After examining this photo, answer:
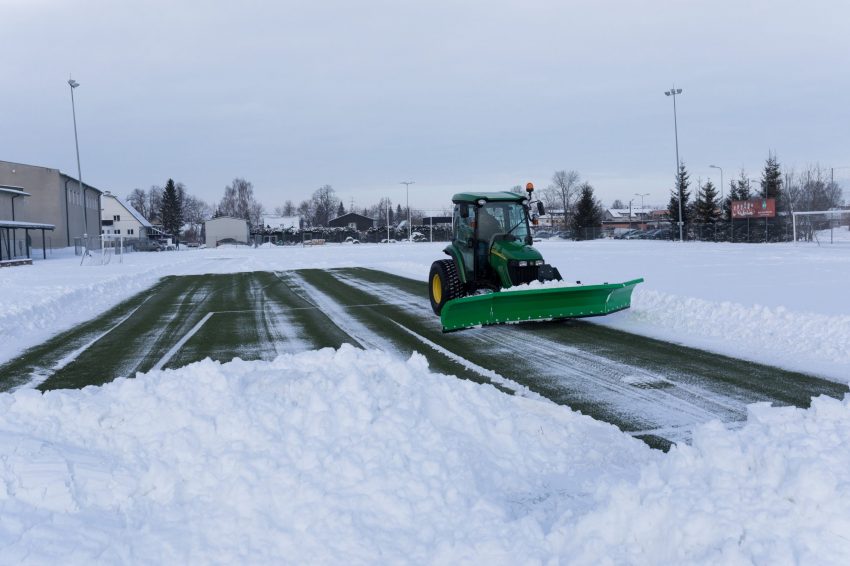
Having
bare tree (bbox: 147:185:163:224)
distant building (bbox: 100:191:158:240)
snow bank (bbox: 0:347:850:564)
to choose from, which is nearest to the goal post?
→ snow bank (bbox: 0:347:850:564)

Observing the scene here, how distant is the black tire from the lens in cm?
1208

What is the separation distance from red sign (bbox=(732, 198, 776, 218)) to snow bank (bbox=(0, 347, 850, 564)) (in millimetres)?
51579

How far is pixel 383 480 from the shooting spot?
4.13 meters

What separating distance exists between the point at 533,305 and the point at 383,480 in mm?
6717

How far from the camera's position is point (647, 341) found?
965 cm

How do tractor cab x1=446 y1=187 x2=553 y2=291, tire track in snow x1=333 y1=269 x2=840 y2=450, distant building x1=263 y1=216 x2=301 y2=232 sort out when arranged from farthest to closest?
distant building x1=263 y1=216 x2=301 y2=232 → tractor cab x1=446 y1=187 x2=553 y2=291 → tire track in snow x1=333 y1=269 x2=840 y2=450

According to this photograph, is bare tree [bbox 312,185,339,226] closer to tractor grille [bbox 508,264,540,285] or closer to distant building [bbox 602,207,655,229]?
distant building [bbox 602,207,655,229]

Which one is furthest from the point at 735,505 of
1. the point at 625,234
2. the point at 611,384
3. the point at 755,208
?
the point at 625,234

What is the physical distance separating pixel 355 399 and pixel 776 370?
503cm

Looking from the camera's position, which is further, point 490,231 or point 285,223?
point 285,223

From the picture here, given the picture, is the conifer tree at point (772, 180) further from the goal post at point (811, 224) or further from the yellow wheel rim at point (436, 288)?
the yellow wheel rim at point (436, 288)

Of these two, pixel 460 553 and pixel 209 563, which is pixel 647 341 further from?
pixel 209 563

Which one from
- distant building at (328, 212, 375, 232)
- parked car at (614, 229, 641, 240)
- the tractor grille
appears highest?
distant building at (328, 212, 375, 232)

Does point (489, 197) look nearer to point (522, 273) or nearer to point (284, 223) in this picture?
point (522, 273)
